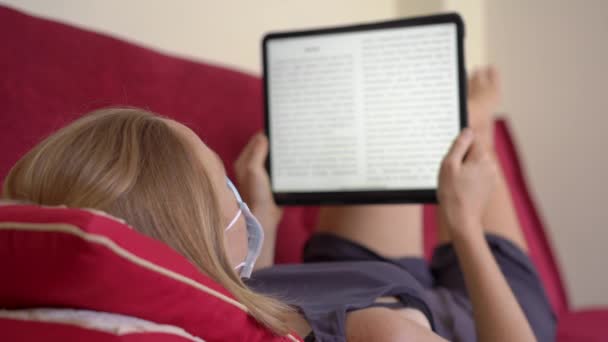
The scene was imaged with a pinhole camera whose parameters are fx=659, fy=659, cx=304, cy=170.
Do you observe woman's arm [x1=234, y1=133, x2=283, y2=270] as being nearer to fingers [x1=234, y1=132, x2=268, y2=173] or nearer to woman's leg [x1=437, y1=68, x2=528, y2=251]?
fingers [x1=234, y1=132, x2=268, y2=173]

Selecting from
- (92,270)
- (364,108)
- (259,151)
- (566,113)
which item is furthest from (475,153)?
(566,113)

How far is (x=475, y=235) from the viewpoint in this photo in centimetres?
98

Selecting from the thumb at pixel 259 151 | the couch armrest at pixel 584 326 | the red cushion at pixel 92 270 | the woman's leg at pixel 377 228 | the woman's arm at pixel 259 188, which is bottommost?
the couch armrest at pixel 584 326

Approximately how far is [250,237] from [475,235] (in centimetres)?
36

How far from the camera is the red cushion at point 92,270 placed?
421 mm

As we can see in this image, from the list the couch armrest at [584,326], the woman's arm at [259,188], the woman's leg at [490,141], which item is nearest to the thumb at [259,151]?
the woman's arm at [259,188]

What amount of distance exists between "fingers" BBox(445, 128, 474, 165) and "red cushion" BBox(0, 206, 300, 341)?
1.90 ft

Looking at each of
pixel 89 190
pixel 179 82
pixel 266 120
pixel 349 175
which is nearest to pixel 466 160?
pixel 349 175

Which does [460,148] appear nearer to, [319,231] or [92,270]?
[319,231]

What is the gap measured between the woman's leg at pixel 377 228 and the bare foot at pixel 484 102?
28 centimetres

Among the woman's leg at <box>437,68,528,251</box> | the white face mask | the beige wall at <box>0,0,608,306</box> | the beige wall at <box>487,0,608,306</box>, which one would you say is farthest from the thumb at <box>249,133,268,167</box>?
the beige wall at <box>487,0,608,306</box>

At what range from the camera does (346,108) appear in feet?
3.60

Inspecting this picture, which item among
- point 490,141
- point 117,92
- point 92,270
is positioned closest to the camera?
point 92,270

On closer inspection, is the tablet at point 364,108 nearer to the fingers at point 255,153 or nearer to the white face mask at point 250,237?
the fingers at point 255,153
